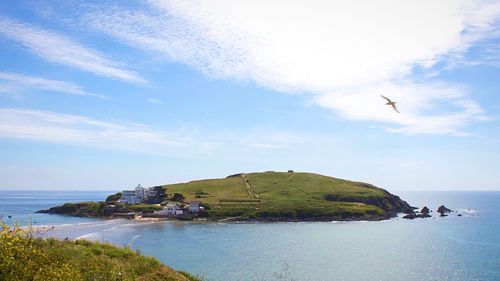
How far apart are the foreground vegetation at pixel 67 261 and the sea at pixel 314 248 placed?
15669 millimetres

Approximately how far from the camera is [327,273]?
2667 inches

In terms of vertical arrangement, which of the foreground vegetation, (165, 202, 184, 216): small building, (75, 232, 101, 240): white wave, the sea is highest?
the foreground vegetation

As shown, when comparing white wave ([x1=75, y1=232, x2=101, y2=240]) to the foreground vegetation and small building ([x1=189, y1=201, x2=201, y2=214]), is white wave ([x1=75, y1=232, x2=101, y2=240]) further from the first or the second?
the foreground vegetation

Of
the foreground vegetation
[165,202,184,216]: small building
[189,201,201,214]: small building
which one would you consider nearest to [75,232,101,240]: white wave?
[165,202,184,216]: small building

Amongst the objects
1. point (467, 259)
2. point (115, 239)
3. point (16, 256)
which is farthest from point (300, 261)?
point (16, 256)

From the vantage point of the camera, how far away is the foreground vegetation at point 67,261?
14156 mm

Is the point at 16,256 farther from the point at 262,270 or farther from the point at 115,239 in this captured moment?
the point at 115,239

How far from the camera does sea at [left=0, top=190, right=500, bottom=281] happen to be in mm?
68750

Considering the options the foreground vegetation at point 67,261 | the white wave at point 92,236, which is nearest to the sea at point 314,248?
the white wave at point 92,236

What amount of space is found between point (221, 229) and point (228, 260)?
4848 centimetres

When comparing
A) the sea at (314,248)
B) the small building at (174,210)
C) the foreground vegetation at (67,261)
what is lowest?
the sea at (314,248)

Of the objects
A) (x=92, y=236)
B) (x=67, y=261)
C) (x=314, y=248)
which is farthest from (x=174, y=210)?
A: (x=67, y=261)

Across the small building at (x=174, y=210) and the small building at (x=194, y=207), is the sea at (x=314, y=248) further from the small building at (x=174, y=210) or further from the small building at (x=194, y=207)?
the small building at (x=194, y=207)

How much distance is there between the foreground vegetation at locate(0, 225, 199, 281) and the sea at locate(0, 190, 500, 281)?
15669mm
